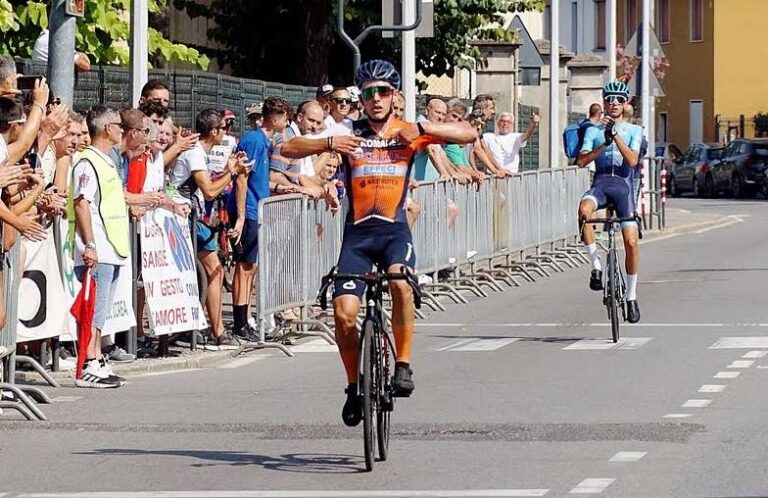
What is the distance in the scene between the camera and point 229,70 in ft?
125

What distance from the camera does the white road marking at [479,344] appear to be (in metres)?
17.0

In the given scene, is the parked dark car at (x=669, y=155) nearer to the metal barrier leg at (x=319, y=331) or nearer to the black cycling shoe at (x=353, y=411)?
the metal barrier leg at (x=319, y=331)

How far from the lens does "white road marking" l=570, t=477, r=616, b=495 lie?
9570 mm

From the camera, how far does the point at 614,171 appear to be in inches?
730

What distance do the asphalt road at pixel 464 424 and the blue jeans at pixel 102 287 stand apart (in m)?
0.56

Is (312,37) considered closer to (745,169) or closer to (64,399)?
(64,399)

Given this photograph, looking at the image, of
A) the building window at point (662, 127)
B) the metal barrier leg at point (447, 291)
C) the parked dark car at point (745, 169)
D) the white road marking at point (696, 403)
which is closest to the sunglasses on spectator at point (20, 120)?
the white road marking at point (696, 403)

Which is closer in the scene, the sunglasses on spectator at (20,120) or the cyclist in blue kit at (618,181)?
the sunglasses on spectator at (20,120)

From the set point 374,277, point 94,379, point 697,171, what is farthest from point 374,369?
point 697,171

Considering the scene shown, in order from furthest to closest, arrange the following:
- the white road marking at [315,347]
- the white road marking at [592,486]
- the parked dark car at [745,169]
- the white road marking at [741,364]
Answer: the parked dark car at [745,169] → the white road marking at [315,347] → the white road marking at [741,364] → the white road marking at [592,486]

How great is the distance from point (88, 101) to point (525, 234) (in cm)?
657

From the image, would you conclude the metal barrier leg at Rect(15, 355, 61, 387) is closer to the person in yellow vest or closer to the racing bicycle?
the person in yellow vest

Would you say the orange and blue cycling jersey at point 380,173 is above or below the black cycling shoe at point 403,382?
above

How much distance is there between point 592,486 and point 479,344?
301 inches
